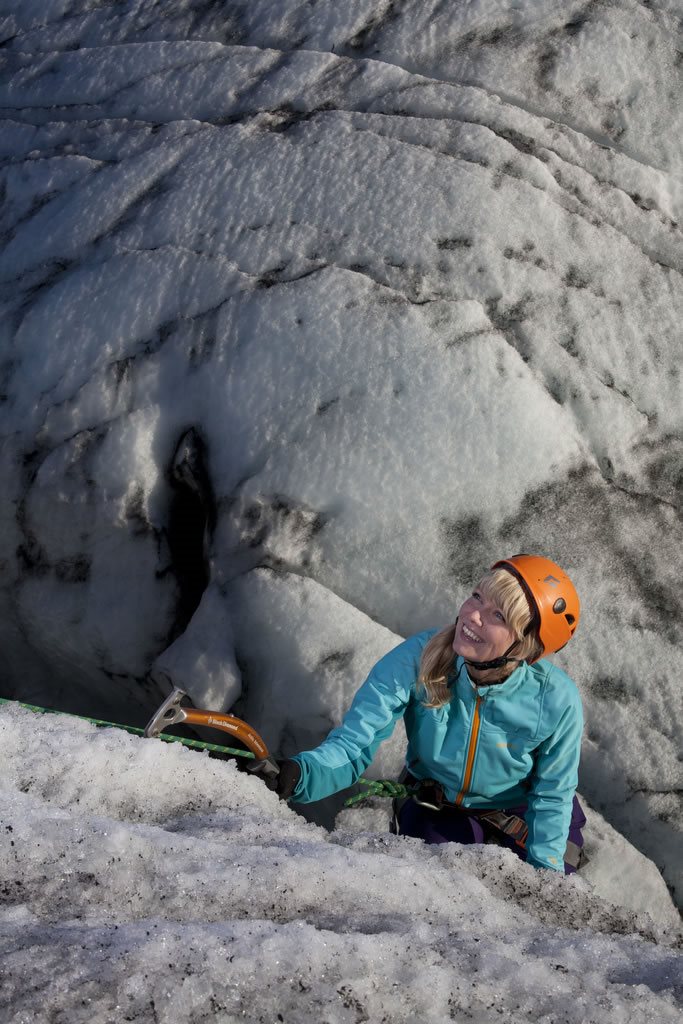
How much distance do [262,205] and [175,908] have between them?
234 cm

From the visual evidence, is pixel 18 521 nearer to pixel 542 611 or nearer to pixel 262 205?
pixel 262 205

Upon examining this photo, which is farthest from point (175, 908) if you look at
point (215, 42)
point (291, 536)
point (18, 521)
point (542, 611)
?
point (215, 42)

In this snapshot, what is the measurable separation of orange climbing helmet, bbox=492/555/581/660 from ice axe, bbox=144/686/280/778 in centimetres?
65

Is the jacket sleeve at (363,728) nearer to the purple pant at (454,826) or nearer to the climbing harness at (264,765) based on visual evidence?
the climbing harness at (264,765)

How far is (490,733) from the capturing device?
2418 mm

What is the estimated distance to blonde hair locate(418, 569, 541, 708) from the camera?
7.43ft

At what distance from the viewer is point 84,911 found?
137 centimetres

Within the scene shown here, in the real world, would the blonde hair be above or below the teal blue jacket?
above

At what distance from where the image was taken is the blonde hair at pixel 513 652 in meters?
2.27

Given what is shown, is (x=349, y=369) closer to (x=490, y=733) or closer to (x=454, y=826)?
(x=490, y=733)

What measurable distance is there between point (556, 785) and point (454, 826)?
0.28m

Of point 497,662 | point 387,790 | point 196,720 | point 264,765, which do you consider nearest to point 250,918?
point 264,765

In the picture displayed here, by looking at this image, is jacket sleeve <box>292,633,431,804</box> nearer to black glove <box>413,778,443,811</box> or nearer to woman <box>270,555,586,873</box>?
woman <box>270,555,586,873</box>

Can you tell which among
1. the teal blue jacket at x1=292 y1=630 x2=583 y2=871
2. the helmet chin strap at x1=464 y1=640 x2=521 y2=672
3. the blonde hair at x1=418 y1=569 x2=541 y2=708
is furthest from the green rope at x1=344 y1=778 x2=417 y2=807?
the helmet chin strap at x1=464 y1=640 x2=521 y2=672
